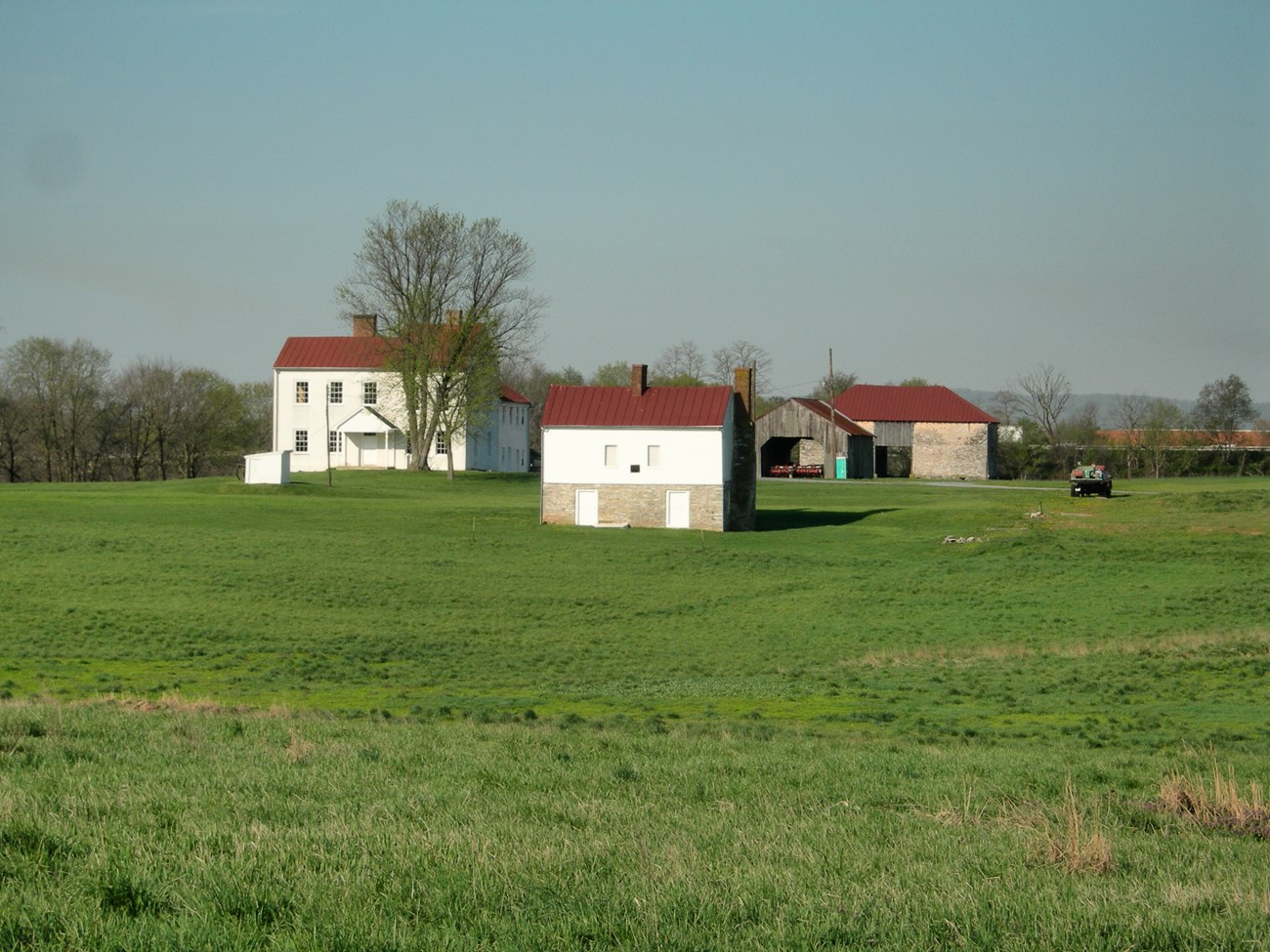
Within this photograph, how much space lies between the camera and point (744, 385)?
199 ft

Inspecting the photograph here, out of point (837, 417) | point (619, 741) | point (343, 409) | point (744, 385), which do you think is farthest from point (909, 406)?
point (619, 741)

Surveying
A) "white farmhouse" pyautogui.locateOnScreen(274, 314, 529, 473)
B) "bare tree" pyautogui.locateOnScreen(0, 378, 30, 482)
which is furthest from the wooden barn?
"bare tree" pyautogui.locateOnScreen(0, 378, 30, 482)

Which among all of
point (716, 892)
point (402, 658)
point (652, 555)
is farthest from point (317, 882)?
point (652, 555)

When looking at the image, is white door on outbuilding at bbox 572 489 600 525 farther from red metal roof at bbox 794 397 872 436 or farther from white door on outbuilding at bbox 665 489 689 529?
red metal roof at bbox 794 397 872 436

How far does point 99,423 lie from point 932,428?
2446 inches

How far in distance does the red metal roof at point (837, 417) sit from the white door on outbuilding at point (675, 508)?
1368 inches

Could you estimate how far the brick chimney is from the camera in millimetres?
59422

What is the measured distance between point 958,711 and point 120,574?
2477cm

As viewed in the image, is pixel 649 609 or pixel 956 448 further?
pixel 956 448

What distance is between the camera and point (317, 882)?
6008 millimetres

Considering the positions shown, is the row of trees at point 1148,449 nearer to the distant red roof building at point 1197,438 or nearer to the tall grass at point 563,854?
the distant red roof building at point 1197,438

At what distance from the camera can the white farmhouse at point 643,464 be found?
175 feet

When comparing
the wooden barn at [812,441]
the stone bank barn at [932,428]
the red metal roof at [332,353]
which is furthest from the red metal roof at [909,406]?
the red metal roof at [332,353]

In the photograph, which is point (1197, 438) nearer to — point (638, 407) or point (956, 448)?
point (956, 448)
